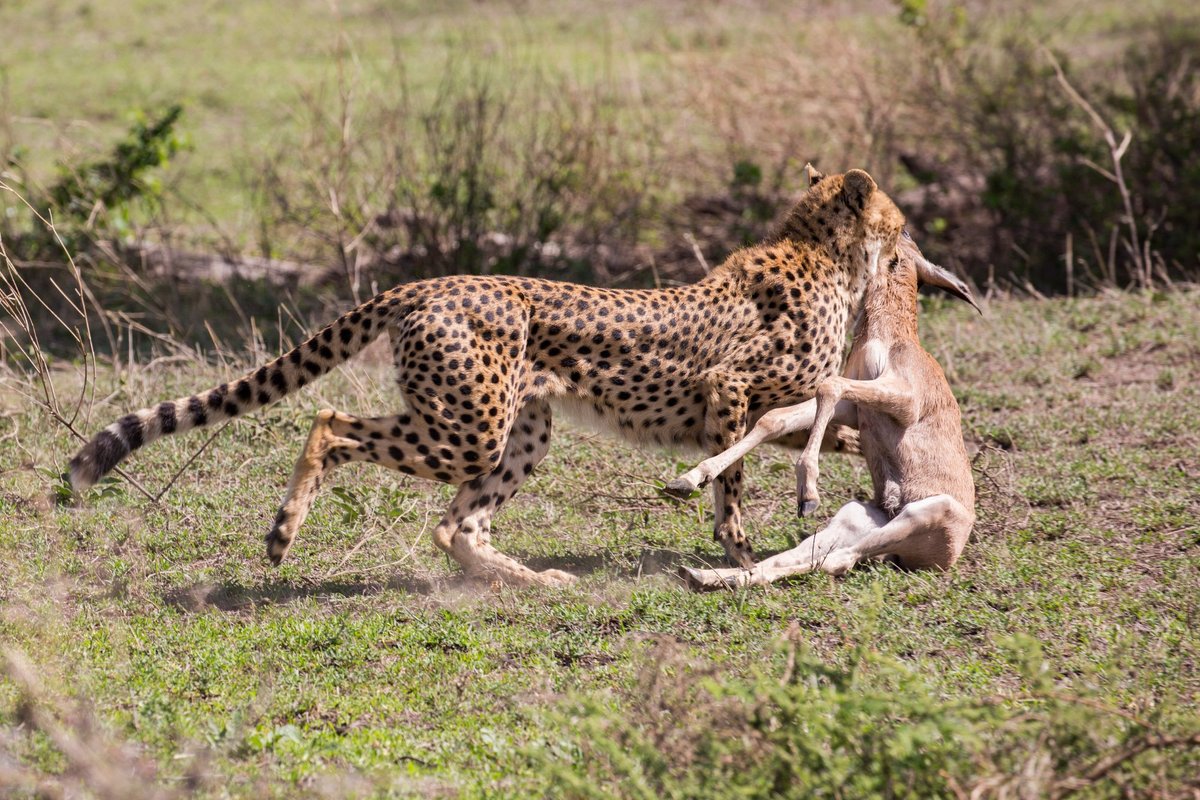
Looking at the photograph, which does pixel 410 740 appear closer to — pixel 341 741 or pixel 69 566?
pixel 341 741

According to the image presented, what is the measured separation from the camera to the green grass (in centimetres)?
394

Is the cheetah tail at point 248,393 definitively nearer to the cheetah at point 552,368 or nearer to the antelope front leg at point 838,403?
Answer: the cheetah at point 552,368

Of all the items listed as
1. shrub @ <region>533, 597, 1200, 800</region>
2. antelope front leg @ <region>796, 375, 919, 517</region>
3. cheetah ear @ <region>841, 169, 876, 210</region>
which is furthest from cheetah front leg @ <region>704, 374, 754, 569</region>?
shrub @ <region>533, 597, 1200, 800</region>

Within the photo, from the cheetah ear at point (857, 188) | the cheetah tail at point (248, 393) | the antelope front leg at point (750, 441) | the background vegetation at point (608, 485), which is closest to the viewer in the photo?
the background vegetation at point (608, 485)

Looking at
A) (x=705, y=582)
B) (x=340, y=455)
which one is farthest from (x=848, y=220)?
(x=340, y=455)

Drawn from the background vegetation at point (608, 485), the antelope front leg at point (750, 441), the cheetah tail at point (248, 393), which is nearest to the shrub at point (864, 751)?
the background vegetation at point (608, 485)

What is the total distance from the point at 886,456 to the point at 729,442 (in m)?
0.64

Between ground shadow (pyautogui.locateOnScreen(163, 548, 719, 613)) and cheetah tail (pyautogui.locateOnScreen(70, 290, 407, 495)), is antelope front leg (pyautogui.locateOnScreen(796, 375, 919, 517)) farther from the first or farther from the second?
cheetah tail (pyautogui.locateOnScreen(70, 290, 407, 495))

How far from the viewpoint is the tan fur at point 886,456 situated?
17.0 feet

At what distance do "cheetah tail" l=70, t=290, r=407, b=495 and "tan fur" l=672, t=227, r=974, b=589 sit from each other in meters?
1.31

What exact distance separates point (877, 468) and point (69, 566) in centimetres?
317

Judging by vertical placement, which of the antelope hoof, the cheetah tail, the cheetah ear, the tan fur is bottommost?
the antelope hoof

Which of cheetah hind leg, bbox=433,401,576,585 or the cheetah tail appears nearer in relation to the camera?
the cheetah tail

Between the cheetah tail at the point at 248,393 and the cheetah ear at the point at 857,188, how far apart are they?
196 centimetres
